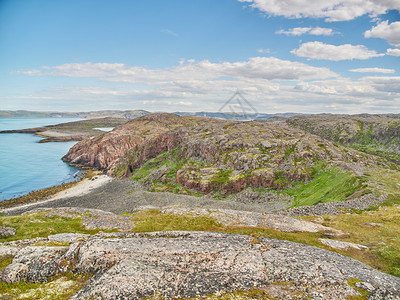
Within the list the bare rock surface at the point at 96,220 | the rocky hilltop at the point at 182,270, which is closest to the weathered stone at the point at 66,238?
the rocky hilltop at the point at 182,270

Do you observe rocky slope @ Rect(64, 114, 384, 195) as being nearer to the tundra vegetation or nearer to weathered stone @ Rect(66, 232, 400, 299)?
the tundra vegetation

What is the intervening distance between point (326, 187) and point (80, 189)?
11426 cm

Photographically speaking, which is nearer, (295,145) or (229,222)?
(229,222)

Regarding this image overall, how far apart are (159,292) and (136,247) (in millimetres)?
6631

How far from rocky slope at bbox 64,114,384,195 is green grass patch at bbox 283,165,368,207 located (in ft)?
13.3

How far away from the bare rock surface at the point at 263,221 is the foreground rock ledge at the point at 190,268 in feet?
44.0

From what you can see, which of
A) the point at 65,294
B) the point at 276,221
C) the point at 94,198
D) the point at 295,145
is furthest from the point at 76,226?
the point at 295,145

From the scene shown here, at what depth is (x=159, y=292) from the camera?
18828 millimetres

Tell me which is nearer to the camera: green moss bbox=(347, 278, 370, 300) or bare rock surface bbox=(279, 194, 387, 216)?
green moss bbox=(347, 278, 370, 300)

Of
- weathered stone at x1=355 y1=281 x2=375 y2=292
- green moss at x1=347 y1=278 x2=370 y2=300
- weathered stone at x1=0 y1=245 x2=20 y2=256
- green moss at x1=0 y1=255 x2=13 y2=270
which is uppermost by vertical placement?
weathered stone at x1=355 y1=281 x2=375 y2=292

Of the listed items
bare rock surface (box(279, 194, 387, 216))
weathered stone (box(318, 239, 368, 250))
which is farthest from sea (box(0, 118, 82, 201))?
weathered stone (box(318, 239, 368, 250))

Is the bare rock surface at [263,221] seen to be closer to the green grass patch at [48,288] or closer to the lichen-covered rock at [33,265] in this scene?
the green grass patch at [48,288]

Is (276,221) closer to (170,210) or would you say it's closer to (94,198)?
(170,210)

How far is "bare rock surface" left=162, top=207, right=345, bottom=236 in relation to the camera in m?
39.2
